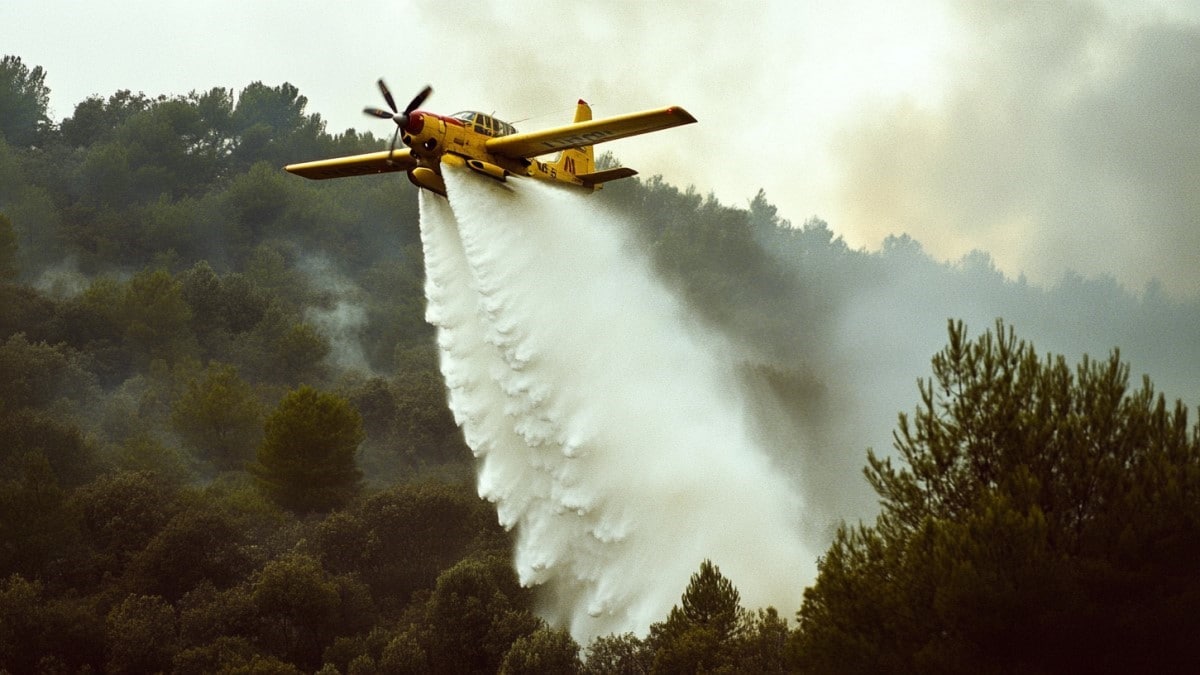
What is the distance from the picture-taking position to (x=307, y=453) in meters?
59.8

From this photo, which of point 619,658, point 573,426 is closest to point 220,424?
point 573,426

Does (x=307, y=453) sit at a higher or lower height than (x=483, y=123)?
lower

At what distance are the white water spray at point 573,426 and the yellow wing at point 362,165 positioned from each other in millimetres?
1668

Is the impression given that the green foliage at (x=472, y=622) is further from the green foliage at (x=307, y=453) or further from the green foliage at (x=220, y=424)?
the green foliage at (x=220, y=424)

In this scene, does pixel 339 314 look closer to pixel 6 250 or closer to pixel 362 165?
pixel 6 250

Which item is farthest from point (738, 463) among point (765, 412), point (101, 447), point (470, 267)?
point (101, 447)

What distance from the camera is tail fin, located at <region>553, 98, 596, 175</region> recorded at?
41.2 metres

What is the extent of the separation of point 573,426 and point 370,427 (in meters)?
38.4

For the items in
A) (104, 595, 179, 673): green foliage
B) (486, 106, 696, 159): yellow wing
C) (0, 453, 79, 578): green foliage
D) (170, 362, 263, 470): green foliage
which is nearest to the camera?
(486, 106, 696, 159): yellow wing

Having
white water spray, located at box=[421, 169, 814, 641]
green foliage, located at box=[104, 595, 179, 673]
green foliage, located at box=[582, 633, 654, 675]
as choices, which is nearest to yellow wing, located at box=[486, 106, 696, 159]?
white water spray, located at box=[421, 169, 814, 641]

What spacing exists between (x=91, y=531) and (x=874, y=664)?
41686 mm

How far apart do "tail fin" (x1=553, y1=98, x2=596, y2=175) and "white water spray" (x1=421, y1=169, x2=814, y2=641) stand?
34.2 inches

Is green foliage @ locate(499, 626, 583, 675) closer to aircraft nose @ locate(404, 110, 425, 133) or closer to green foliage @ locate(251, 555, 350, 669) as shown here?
green foliage @ locate(251, 555, 350, 669)

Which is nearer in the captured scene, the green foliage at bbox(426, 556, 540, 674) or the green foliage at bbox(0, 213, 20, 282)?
the green foliage at bbox(426, 556, 540, 674)
